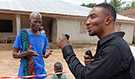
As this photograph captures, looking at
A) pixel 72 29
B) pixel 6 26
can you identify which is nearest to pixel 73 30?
pixel 72 29

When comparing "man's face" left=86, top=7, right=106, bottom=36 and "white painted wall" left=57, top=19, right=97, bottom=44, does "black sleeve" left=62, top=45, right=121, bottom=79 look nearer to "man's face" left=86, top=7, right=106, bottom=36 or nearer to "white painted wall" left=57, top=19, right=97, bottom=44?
"man's face" left=86, top=7, right=106, bottom=36

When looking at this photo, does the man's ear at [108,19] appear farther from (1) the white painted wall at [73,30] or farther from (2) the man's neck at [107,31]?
(1) the white painted wall at [73,30]

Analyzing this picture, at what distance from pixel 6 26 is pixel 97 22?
19.1 meters

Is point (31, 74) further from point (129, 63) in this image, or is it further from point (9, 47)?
point (9, 47)

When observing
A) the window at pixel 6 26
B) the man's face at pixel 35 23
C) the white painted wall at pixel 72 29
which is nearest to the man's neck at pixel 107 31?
the man's face at pixel 35 23

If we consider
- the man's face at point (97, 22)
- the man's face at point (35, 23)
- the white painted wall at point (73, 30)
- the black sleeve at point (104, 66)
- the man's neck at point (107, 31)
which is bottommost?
the white painted wall at point (73, 30)

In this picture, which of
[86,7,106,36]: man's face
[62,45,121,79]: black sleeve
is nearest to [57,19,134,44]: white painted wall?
[86,7,106,36]: man's face

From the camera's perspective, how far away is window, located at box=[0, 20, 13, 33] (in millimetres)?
20422

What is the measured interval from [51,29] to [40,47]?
18045 mm

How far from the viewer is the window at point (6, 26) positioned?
20422mm

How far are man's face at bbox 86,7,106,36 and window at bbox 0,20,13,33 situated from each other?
18.9 m

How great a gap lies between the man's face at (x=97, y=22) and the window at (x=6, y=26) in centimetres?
1890

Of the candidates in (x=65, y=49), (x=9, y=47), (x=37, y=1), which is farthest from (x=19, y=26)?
(x=65, y=49)

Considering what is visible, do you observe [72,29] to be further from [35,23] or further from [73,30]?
[35,23]
